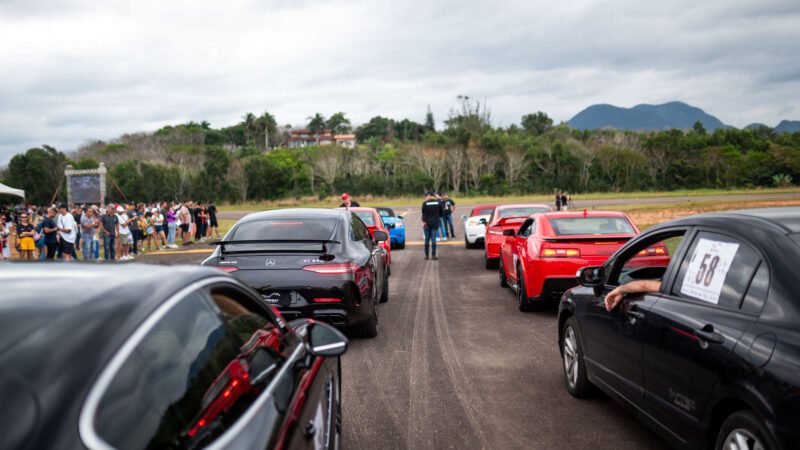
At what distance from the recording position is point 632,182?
269 feet

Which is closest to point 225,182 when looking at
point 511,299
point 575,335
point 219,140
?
point 219,140

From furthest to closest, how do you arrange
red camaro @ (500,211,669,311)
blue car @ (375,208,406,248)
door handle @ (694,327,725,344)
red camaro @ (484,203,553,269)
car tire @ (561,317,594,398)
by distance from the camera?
blue car @ (375,208,406,248), red camaro @ (484,203,553,269), red camaro @ (500,211,669,311), car tire @ (561,317,594,398), door handle @ (694,327,725,344)

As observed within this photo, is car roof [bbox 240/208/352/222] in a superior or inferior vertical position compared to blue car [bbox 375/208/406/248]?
superior

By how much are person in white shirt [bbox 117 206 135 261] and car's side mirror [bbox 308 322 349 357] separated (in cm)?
1900

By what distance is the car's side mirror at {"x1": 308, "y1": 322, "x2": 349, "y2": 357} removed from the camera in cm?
329

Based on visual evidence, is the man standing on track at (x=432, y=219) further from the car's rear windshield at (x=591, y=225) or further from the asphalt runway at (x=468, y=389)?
the car's rear windshield at (x=591, y=225)

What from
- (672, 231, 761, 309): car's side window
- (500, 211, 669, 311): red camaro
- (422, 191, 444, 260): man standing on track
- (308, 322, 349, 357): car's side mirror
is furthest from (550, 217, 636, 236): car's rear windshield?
(422, 191, 444, 260): man standing on track

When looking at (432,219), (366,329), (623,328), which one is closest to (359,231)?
(366,329)

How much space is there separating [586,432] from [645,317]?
1224mm

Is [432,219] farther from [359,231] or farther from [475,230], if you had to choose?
[359,231]

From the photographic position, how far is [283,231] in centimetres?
845

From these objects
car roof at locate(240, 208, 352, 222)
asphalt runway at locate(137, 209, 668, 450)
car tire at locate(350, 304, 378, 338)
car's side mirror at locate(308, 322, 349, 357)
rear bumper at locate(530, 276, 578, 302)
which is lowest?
asphalt runway at locate(137, 209, 668, 450)

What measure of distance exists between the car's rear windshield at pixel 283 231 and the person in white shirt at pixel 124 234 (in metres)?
14.0

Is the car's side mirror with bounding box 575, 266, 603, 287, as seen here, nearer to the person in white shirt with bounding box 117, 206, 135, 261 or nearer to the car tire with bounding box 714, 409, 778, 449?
the car tire with bounding box 714, 409, 778, 449
